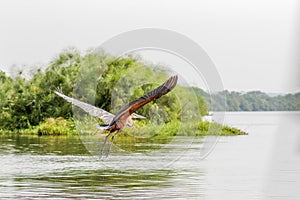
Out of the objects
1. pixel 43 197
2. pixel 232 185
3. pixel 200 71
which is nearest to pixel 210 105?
pixel 200 71

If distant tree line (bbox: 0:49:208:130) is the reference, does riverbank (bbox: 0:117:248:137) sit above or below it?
below

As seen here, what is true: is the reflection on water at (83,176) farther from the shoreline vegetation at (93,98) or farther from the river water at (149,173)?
the shoreline vegetation at (93,98)

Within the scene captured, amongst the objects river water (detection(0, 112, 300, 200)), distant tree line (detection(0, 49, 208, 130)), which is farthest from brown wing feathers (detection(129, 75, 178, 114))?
distant tree line (detection(0, 49, 208, 130))

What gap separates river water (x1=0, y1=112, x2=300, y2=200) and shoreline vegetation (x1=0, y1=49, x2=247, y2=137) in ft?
4.51

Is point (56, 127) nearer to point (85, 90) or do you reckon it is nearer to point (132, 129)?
point (85, 90)

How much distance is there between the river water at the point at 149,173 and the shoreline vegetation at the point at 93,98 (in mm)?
1374

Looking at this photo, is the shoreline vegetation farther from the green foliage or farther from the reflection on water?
the reflection on water

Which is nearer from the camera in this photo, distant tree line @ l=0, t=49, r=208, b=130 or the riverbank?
distant tree line @ l=0, t=49, r=208, b=130

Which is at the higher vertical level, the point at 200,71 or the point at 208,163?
the point at 200,71

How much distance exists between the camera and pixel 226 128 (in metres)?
33.7

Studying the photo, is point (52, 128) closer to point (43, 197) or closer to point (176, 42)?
point (176, 42)

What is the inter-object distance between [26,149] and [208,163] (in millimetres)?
6374

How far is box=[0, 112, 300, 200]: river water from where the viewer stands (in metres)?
14.3

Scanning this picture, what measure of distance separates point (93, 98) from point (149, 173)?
1242 cm
